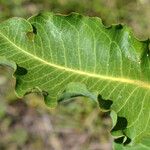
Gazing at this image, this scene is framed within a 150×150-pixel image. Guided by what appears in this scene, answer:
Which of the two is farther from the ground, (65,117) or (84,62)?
(84,62)

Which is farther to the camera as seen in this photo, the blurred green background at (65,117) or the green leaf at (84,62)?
the blurred green background at (65,117)

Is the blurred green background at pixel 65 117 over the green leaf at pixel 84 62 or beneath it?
beneath

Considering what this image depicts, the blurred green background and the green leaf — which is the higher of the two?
the green leaf

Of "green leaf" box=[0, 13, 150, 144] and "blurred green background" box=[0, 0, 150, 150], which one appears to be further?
"blurred green background" box=[0, 0, 150, 150]

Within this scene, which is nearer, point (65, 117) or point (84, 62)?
point (84, 62)

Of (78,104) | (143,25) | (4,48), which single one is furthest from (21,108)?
(4,48)
